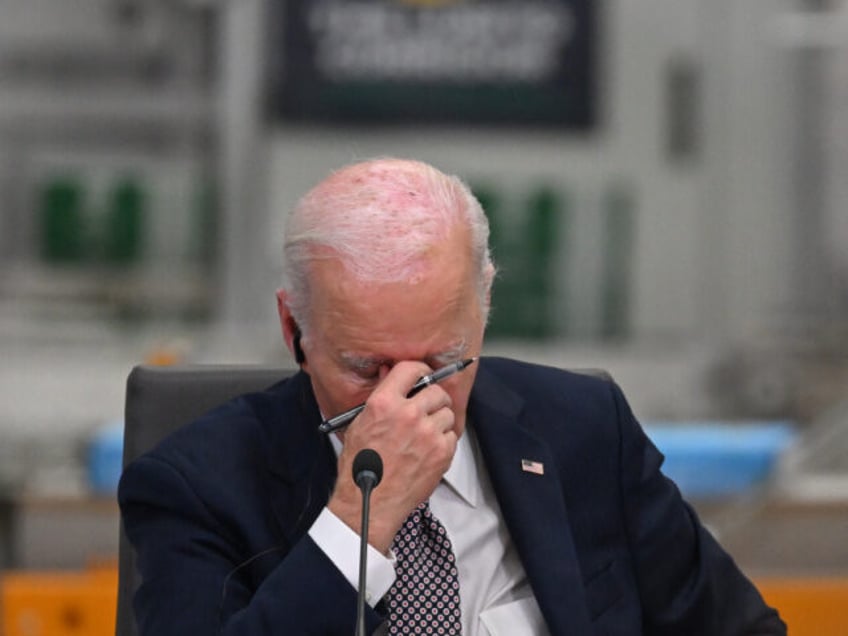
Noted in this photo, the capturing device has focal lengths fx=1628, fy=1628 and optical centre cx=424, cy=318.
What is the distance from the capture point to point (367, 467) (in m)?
1.57

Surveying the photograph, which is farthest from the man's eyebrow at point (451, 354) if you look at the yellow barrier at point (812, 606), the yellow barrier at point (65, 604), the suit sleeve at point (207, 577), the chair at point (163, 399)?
the yellow barrier at point (65, 604)

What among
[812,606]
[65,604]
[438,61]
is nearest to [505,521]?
[812,606]

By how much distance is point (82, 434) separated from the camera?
806cm

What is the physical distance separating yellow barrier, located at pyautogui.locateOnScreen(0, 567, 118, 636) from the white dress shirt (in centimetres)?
195

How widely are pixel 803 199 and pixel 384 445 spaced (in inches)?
285

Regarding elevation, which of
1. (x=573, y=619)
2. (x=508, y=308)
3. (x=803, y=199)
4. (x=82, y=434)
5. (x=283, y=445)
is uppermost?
(x=283, y=445)

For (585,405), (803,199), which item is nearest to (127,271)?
(803,199)

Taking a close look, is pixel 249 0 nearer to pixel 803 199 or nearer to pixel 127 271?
pixel 127 271

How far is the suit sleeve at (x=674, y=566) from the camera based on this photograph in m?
1.82

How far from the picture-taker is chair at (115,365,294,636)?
74.6 inches

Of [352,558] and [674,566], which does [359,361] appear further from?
[674,566]

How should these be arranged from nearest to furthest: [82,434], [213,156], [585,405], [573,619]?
[573,619]
[585,405]
[82,434]
[213,156]

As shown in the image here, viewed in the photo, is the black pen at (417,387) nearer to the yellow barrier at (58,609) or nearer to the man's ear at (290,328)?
the man's ear at (290,328)

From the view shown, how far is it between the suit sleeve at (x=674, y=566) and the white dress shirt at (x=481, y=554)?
14 cm
